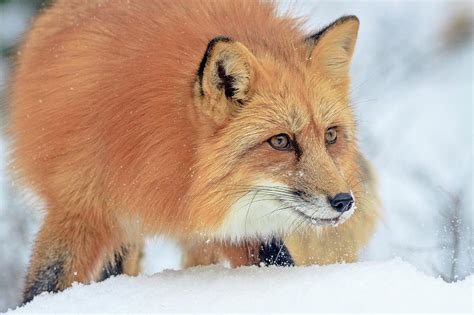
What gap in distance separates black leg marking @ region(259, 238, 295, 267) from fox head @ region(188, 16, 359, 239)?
0.51m

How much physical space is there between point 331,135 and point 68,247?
1697 millimetres

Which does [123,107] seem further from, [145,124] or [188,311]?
[188,311]

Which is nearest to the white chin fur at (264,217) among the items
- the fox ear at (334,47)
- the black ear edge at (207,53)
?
the black ear edge at (207,53)

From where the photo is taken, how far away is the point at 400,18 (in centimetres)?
1374

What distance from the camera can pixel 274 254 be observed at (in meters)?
5.30

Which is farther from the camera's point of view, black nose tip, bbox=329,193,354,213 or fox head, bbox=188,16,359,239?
fox head, bbox=188,16,359,239

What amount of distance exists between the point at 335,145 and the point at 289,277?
2.90 feet

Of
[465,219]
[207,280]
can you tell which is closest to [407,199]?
[465,219]

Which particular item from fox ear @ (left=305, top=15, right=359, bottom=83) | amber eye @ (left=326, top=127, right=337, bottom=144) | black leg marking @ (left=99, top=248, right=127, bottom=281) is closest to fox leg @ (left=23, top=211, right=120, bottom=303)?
black leg marking @ (left=99, top=248, right=127, bottom=281)

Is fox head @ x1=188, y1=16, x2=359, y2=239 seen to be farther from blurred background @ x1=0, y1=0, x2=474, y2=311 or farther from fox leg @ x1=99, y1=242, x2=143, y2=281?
fox leg @ x1=99, y1=242, x2=143, y2=281

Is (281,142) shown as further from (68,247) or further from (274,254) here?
(68,247)

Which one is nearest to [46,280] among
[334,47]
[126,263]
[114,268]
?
[114,268]

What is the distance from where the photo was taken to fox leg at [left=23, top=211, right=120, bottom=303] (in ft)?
16.0

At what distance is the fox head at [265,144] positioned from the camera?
14.3 feet
